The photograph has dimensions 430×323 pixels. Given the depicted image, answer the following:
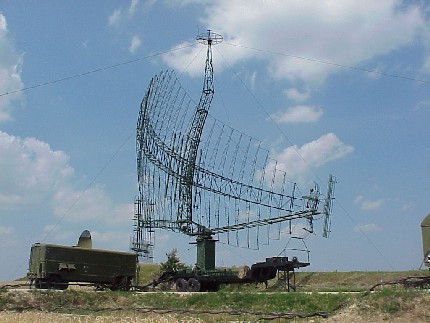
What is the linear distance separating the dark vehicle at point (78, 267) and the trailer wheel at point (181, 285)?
10.2 feet

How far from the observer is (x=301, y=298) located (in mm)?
22281

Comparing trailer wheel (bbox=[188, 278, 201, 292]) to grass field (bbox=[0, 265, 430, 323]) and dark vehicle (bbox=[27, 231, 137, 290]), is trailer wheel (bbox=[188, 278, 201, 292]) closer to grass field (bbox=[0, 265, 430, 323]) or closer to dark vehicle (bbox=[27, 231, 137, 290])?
grass field (bbox=[0, 265, 430, 323])

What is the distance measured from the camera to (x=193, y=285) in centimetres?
3394

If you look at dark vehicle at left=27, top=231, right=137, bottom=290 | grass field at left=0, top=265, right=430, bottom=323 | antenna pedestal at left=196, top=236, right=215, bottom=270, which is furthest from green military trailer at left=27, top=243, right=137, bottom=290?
grass field at left=0, top=265, right=430, bottom=323

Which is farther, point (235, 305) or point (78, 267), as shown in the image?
point (78, 267)

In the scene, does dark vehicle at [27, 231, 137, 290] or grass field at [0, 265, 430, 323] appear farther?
dark vehicle at [27, 231, 137, 290]

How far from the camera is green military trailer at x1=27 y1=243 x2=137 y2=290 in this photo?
33.2m

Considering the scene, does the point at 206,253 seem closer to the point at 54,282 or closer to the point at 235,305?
the point at 54,282

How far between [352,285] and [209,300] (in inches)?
512

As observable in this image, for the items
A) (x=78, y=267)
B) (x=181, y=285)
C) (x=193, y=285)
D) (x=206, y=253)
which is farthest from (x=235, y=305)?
(x=78, y=267)

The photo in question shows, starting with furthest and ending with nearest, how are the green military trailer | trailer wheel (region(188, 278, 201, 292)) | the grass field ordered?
1. trailer wheel (region(188, 278, 201, 292))
2. the green military trailer
3. the grass field

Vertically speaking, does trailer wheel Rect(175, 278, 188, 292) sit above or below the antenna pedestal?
below

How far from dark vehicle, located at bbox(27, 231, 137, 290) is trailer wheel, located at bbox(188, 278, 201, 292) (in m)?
4.10

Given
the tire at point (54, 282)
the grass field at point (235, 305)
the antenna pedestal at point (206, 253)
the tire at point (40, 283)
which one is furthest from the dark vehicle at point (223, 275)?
the tire at point (40, 283)
